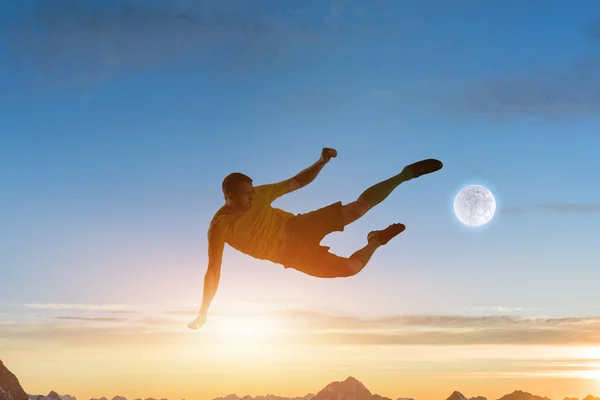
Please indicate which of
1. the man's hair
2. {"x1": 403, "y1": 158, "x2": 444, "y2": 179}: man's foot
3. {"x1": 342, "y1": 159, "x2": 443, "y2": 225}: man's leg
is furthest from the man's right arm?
{"x1": 403, "y1": 158, "x2": 444, "y2": 179}: man's foot

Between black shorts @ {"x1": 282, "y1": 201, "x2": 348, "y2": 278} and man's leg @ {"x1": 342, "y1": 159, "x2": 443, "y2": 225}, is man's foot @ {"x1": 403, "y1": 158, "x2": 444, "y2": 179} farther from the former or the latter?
black shorts @ {"x1": 282, "y1": 201, "x2": 348, "y2": 278}

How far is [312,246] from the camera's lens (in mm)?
14609

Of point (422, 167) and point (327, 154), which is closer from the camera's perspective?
point (327, 154)

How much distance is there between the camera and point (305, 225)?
1466 cm

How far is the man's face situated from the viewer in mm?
13500

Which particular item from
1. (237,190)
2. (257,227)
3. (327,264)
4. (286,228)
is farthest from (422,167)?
(237,190)

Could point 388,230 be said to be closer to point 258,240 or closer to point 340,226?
point 340,226

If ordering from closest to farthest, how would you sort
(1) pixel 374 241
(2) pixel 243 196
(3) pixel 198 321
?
(2) pixel 243 196 < (3) pixel 198 321 < (1) pixel 374 241

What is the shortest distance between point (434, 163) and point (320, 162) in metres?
2.79

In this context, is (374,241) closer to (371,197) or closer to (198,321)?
(371,197)

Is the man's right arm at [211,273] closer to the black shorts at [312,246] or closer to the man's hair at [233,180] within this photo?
the man's hair at [233,180]

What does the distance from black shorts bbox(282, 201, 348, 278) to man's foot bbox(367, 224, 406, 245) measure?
1169 mm

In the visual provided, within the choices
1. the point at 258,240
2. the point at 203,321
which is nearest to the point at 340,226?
the point at 258,240

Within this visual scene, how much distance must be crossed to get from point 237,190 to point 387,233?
12.9 feet
